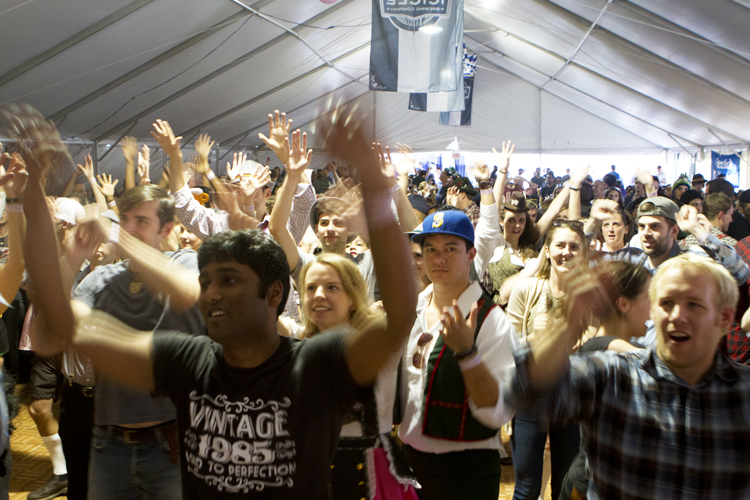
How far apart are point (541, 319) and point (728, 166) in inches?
638

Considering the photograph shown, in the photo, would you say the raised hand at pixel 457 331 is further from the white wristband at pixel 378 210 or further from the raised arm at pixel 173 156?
the raised arm at pixel 173 156

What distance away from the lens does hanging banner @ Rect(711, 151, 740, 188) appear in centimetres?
1516

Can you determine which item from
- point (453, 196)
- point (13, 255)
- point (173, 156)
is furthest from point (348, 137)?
point (453, 196)

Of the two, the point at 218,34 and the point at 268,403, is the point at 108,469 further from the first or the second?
the point at 218,34

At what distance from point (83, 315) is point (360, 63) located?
48.8 feet

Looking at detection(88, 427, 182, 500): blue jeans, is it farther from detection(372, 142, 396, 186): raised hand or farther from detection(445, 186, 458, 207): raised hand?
detection(445, 186, 458, 207): raised hand

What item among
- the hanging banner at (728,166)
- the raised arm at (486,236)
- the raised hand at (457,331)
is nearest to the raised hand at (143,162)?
the raised arm at (486,236)

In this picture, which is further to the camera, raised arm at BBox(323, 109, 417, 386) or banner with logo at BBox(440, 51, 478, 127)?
banner with logo at BBox(440, 51, 478, 127)

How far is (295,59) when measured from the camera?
41.3 ft

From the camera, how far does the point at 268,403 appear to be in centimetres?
132

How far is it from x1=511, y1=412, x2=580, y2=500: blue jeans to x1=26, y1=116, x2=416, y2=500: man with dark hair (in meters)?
1.40

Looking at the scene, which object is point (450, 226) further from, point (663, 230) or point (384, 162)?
point (663, 230)

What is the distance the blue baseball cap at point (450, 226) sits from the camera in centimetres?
215

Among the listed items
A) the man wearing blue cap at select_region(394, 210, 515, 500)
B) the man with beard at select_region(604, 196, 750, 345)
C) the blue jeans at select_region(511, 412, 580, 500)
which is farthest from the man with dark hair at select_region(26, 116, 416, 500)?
the man with beard at select_region(604, 196, 750, 345)
